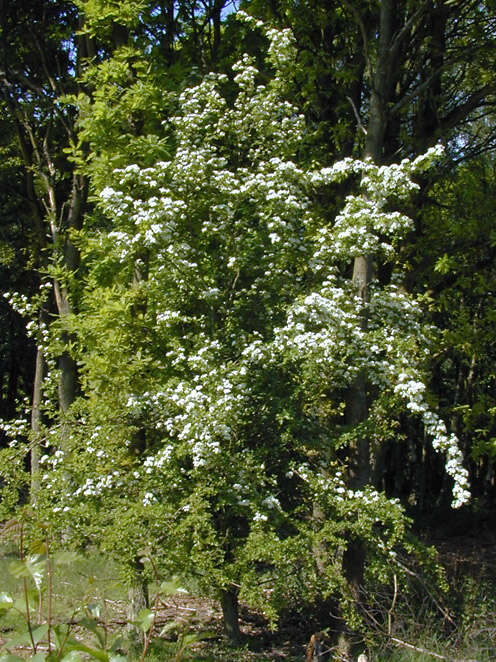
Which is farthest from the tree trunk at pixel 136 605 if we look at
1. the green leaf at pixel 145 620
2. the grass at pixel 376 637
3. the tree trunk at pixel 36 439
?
the green leaf at pixel 145 620

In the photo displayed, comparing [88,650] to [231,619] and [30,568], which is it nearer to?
[30,568]

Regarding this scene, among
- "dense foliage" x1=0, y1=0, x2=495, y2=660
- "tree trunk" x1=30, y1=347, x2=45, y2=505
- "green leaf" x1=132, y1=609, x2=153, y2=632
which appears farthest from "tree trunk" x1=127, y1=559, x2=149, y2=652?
"green leaf" x1=132, y1=609, x2=153, y2=632

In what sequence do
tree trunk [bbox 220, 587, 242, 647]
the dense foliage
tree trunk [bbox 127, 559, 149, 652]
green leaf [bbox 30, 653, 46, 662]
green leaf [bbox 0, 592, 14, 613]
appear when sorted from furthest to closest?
tree trunk [bbox 220, 587, 242, 647]
tree trunk [bbox 127, 559, 149, 652]
the dense foliage
green leaf [bbox 0, 592, 14, 613]
green leaf [bbox 30, 653, 46, 662]

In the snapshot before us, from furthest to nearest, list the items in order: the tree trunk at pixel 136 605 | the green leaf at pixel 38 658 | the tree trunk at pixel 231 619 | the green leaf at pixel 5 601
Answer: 1. the tree trunk at pixel 231 619
2. the tree trunk at pixel 136 605
3. the green leaf at pixel 5 601
4. the green leaf at pixel 38 658

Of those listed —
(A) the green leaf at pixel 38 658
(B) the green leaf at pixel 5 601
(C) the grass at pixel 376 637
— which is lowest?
(C) the grass at pixel 376 637

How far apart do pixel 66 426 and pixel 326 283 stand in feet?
9.88

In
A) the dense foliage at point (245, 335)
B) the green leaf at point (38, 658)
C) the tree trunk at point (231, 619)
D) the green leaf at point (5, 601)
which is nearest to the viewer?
the green leaf at point (38, 658)

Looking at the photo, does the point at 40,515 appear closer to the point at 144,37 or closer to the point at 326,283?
the point at 326,283

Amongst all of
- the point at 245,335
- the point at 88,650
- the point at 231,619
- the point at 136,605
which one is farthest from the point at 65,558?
the point at 136,605

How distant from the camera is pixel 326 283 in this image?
6.17 m

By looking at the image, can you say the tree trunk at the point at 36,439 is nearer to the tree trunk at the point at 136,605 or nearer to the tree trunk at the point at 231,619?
the tree trunk at the point at 136,605

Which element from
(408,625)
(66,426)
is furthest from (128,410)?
(408,625)

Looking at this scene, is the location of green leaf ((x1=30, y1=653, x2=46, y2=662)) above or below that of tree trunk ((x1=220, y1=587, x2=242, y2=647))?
above

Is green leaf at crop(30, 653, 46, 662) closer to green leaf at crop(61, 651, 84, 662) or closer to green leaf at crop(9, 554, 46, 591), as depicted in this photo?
green leaf at crop(61, 651, 84, 662)
